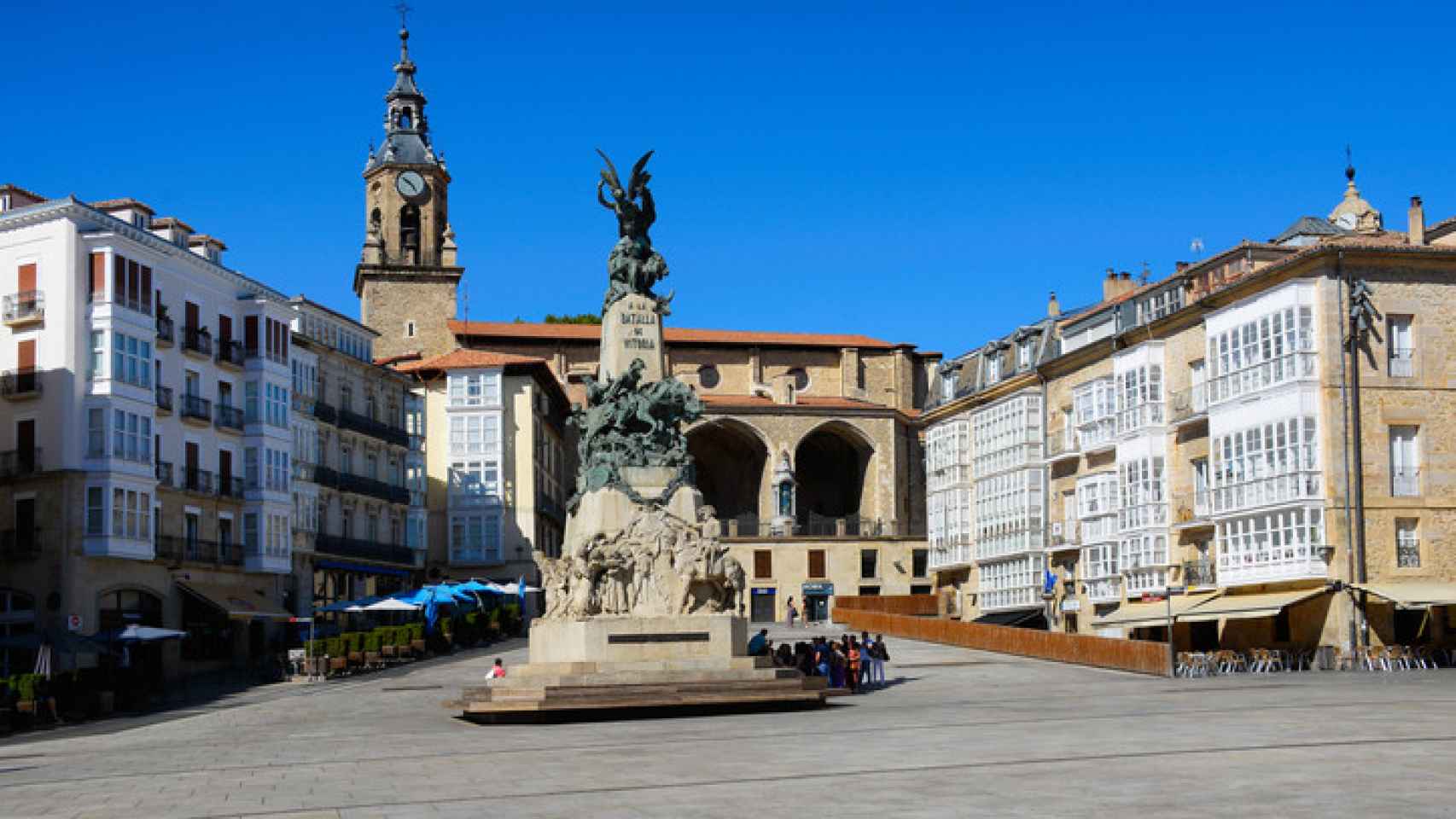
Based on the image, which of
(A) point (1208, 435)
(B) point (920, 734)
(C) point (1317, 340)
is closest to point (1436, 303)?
(C) point (1317, 340)

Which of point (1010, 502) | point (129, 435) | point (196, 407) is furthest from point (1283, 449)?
point (196, 407)

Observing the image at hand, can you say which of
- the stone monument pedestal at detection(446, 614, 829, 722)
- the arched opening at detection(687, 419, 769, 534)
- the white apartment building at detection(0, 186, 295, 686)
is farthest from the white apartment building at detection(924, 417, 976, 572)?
the stone monument pedestal at detection(446, 614, 829, 722)

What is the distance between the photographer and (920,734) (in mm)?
22531

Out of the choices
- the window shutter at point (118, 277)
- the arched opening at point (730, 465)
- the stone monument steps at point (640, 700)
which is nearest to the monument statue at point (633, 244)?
the stone monument steps at point (640, 700)

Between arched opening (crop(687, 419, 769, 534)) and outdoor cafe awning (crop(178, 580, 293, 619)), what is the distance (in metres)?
38.4

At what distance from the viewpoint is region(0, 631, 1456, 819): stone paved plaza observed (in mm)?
15234

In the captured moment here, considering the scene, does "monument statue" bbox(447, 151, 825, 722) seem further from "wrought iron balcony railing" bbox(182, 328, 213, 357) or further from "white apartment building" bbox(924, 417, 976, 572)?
"white apartment building" bbox(924, 417, 976, 572)

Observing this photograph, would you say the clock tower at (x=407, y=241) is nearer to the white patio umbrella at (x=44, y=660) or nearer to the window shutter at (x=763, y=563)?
the window shutter at (x=763, y=563)

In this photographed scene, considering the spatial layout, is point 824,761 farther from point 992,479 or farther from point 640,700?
point 992,479

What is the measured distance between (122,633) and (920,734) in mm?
26808

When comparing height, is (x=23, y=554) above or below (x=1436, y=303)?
below

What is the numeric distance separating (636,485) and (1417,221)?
2839cm

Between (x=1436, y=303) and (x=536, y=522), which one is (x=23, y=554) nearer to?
(x=536, y=522)

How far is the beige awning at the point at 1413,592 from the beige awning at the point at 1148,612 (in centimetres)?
535
